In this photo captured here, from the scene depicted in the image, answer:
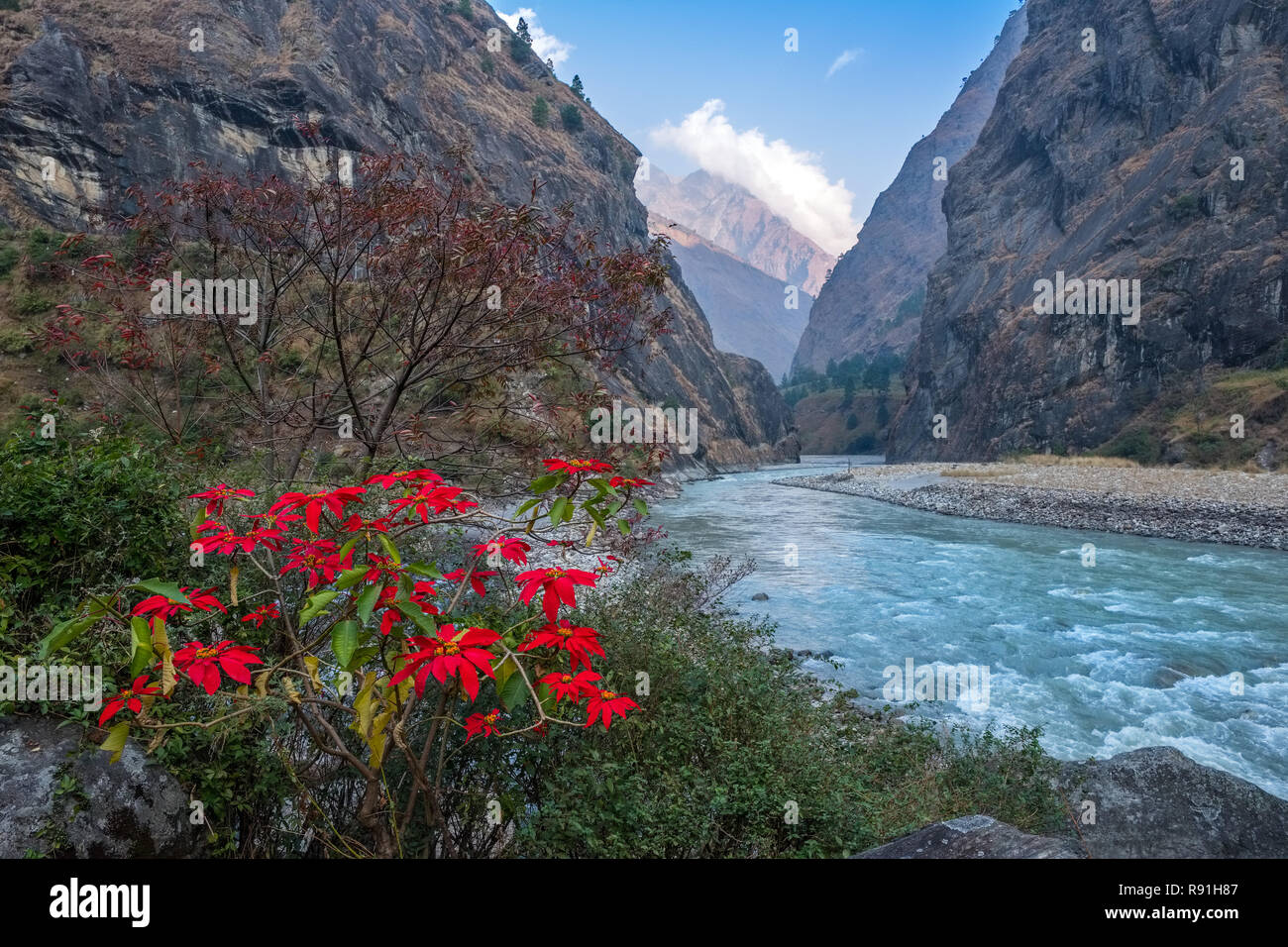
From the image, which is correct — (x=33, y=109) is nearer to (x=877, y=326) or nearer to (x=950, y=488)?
(x=950, y=488)

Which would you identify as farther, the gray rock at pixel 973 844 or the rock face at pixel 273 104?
the rock face at pixel 273 104

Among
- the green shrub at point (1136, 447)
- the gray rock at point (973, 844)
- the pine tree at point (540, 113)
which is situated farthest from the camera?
the pine tree at point (540, 113)

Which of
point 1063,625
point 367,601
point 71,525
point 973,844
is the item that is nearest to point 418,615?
point 367,601

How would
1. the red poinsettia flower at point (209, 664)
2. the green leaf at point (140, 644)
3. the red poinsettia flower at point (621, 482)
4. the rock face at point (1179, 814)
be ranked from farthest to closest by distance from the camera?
the rock face at point (1179, 814)
the red poinsettia flower at point (621, 482)
the red poinsettia flower at point (209, 664)
the green leaf at point (140, 644)

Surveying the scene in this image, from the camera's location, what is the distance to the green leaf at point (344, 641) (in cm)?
175

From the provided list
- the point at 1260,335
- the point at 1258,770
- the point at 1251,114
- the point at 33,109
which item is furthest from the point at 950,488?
the point at 33,109

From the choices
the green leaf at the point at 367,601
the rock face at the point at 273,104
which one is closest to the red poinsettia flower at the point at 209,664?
the green leaf at the point at 367,601

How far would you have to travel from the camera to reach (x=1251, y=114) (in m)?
44.6

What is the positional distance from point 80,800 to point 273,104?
5099 cm

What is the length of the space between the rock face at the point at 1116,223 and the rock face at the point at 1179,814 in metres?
52.8

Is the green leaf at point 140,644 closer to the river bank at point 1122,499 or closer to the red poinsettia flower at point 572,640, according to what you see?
the red poinsettia flower at point 572,640

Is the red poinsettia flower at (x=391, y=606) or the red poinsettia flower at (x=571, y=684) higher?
the red poinsettia flower at (x=391, y=606)

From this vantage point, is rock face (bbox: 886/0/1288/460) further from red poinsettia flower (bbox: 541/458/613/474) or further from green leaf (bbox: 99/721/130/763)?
green leaf (bbox: 99/721/130/763)

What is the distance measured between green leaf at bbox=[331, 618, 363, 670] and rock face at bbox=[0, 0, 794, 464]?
15.1 feet
